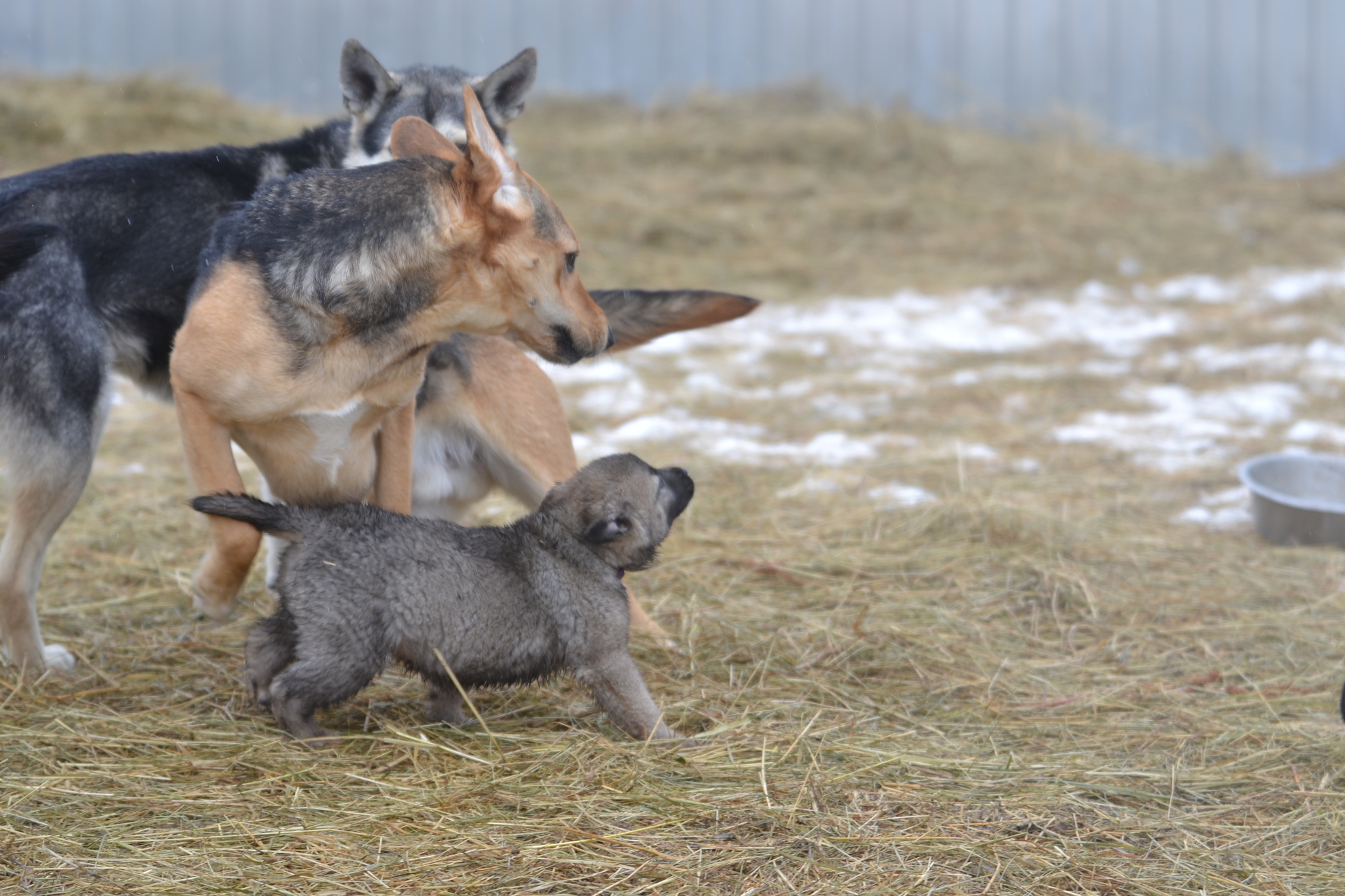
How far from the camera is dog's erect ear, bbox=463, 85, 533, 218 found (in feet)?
9.54

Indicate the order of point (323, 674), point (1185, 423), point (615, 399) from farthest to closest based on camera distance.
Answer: point (615, 399) → point (1185, 423) → point (323, 674)

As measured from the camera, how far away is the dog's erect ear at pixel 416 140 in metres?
3.23

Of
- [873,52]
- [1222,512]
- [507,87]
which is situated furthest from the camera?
[873,52]

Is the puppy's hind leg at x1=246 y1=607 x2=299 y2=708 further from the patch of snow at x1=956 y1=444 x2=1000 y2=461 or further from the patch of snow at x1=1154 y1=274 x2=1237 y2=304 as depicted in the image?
the patch of snow at x1=1154 y1=274 x2=1237 y2=304

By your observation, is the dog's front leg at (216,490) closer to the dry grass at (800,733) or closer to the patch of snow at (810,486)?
the dry grass at (800,733)

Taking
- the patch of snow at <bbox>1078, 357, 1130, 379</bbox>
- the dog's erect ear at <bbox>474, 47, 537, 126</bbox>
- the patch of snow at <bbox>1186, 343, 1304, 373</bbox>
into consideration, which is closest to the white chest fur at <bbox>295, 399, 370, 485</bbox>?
the dog's erect ear at <bbox>474, 47, 537, 126</bbox>

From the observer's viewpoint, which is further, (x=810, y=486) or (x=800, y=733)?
(x=810, y=486)

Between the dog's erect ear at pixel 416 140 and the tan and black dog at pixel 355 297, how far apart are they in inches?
1.7

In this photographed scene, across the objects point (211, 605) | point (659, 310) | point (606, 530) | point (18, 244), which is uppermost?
point (18, 244)

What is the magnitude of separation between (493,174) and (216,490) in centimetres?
116

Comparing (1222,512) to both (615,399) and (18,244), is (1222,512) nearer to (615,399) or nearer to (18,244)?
(615,399)

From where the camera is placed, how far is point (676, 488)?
11.0 feet

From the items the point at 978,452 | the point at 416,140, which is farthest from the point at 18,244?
the point at 978,452

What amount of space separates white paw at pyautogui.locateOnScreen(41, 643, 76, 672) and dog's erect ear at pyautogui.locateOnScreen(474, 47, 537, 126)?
2296 millimetres
